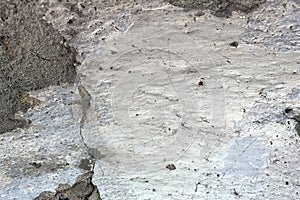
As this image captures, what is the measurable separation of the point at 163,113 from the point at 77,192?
0.38m

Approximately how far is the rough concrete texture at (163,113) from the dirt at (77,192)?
0.02 metres

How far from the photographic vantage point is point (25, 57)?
1560mm

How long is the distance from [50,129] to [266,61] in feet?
2.09

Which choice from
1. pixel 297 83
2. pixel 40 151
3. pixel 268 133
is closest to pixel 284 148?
pixel 268 133

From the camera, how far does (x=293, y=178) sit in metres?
1.63

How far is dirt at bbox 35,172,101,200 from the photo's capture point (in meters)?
1.74

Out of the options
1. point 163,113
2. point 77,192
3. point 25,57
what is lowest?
point 77,192

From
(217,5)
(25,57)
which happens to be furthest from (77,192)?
(217,5)

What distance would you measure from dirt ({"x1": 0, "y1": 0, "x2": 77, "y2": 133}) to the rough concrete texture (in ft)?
0.09

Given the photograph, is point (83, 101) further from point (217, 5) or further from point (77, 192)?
point (217, 5)

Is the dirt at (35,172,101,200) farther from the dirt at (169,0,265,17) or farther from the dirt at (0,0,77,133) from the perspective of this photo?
the dirt at (169,0,265,17)

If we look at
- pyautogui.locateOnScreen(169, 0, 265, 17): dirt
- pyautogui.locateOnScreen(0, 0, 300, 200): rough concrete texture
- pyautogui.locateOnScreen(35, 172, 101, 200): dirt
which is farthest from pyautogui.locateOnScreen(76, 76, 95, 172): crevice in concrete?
pyautogui.locateOnScreen(169, 0, 265, 17): dirt

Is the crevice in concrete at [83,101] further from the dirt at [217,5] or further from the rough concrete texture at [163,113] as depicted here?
the dirt at [217,5]

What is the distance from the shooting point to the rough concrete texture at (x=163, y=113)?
5.04 ft
